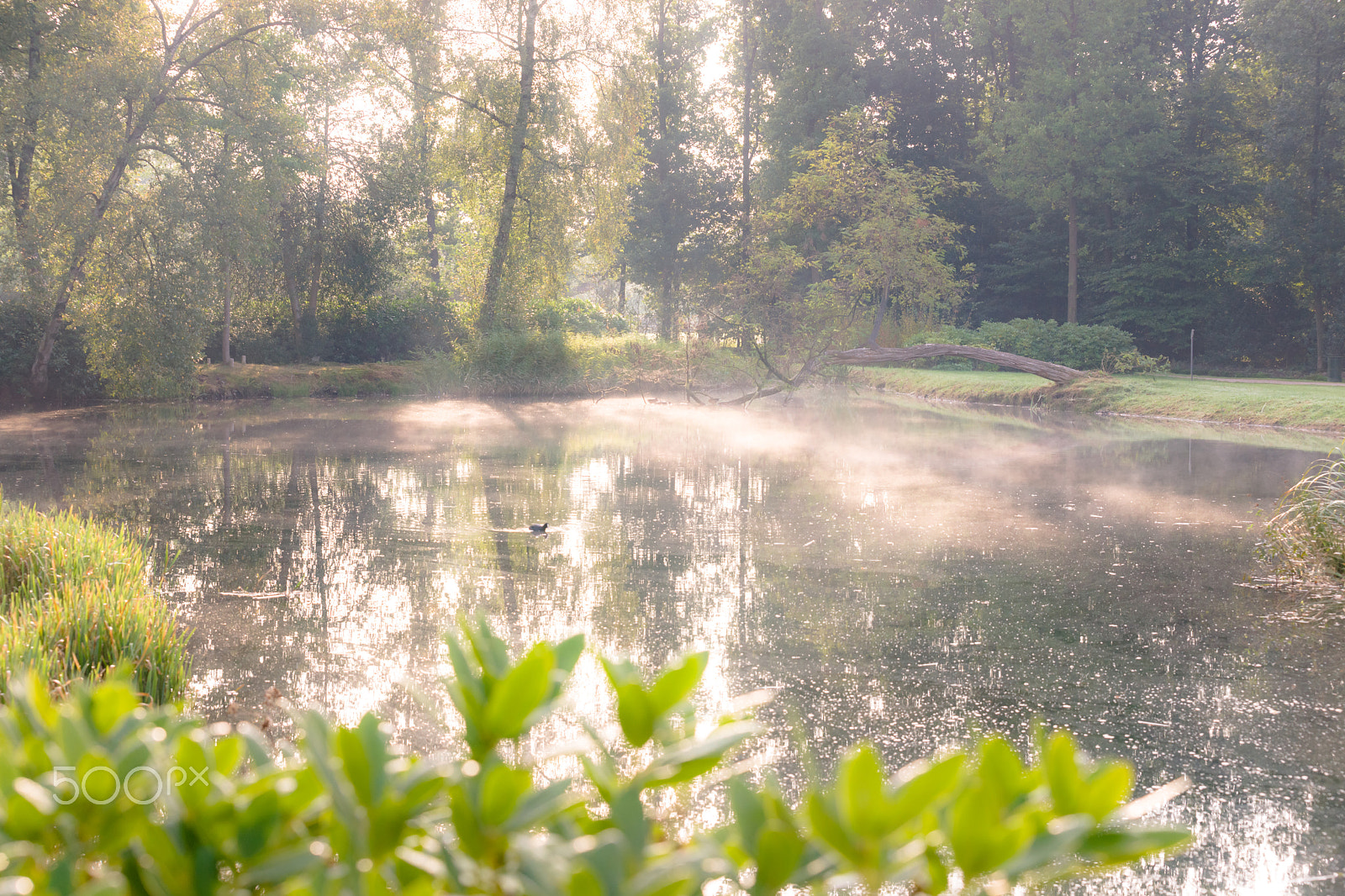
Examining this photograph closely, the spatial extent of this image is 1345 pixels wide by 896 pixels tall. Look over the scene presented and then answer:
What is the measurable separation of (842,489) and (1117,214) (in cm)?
2264

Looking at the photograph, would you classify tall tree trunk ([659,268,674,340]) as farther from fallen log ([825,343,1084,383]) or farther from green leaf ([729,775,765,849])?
green leaf ([729,775,765,849])

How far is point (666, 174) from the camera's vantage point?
108ft

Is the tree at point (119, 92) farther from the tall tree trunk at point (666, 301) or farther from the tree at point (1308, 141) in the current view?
the tree at point (1308, 141)

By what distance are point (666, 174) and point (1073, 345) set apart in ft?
49.7

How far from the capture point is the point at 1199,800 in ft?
10.7

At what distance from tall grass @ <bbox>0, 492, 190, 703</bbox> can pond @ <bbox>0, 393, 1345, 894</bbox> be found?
224 millimetres

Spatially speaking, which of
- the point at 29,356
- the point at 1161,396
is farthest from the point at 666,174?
the point at 29,356

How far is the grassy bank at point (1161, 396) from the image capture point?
1473 centimetres

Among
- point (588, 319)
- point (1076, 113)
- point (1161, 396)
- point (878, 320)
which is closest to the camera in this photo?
point (1161, 396)

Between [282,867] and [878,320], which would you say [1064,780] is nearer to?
[282,867]

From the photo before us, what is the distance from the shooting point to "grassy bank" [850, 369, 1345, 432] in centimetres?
1473

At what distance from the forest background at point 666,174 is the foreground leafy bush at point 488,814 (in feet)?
52.8

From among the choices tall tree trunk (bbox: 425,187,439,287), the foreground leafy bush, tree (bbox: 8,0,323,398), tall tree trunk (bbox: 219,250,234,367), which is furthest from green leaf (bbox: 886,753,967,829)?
tall tree trunk (bbox: 425,187,439,287)

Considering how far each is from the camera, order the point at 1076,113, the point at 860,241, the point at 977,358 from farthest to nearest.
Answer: the point at 860,241 → the point at 1076,113 → the point at 977,358
